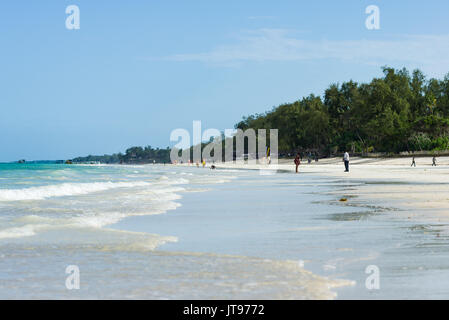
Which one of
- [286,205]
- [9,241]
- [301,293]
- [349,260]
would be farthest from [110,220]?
[301,293]

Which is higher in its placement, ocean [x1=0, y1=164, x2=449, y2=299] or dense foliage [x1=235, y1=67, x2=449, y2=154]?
dense foliage [x1=235, y1=67, x2=449, y2=154]

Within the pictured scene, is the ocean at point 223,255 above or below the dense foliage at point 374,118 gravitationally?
below

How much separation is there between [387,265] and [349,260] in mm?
527

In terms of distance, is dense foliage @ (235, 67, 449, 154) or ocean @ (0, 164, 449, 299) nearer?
ocean @ (0, 164, 449, 299)

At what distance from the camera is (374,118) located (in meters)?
105

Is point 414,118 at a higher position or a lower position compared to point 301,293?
higher

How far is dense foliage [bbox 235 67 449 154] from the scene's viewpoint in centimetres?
9369

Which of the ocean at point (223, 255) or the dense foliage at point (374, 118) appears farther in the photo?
the dense foliage at point (374, 118)

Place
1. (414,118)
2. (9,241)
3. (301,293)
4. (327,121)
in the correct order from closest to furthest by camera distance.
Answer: (301,293), (9,241), (414,118), (327,121)

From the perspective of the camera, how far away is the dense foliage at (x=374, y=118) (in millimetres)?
93688

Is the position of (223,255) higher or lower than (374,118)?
lower

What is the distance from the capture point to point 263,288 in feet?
18.6
